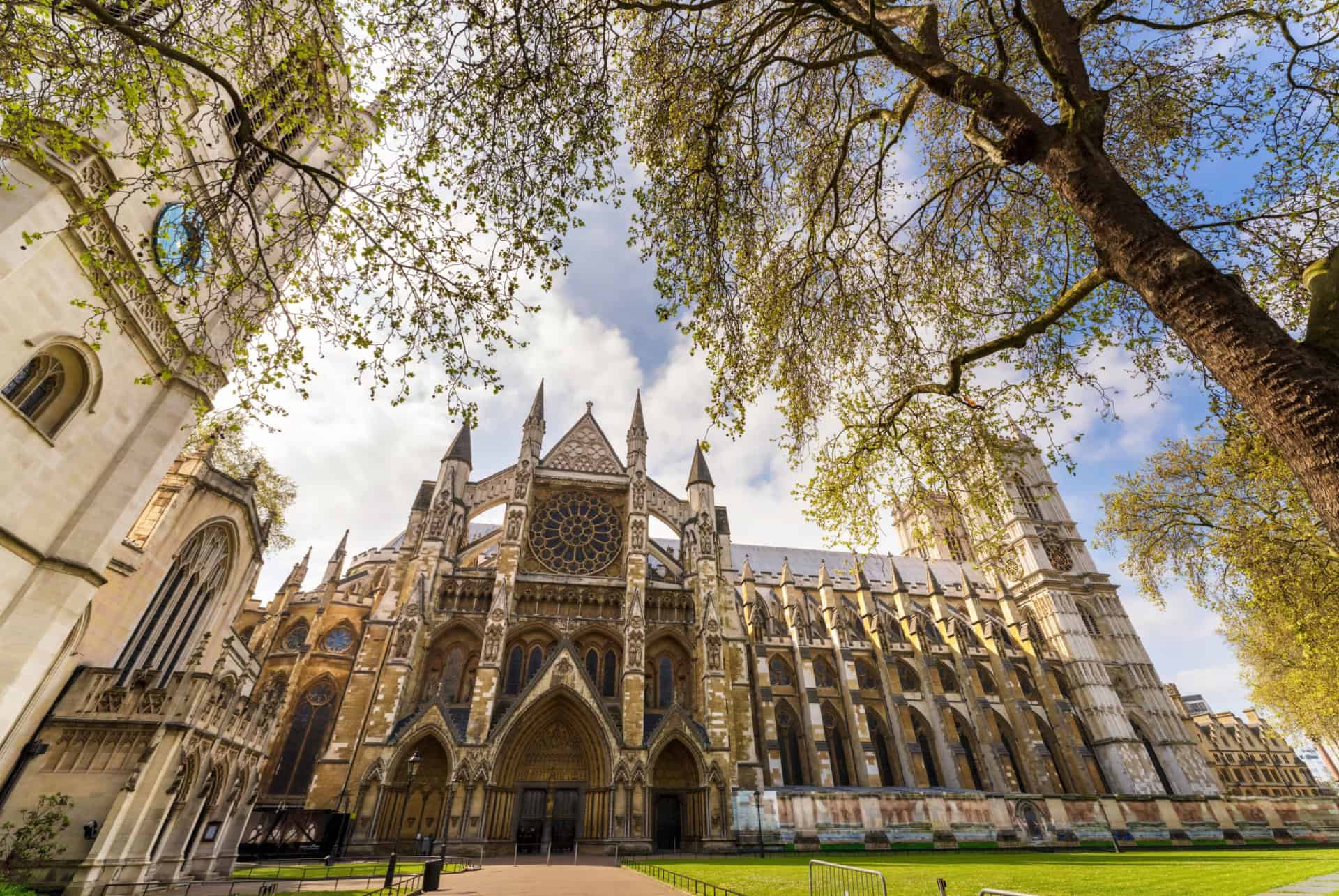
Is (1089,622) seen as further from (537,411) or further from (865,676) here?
(537,411)

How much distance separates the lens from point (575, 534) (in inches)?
1038

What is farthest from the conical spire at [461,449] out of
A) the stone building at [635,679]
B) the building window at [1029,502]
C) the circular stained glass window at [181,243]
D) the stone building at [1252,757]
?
the stone building at [1252,757]

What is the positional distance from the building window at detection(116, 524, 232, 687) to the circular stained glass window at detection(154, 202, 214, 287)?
24.4 feet

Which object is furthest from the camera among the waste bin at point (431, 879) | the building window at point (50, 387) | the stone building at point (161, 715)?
the waste bin at point (431, 879)

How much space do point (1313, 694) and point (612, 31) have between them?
107 feet

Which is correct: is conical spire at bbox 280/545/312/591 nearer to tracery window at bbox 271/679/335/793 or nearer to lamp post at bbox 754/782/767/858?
tracery window at bbox 271/679/335/793

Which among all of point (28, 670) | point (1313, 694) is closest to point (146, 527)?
point (28, 670)

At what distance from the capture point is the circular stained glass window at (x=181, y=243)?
612cm

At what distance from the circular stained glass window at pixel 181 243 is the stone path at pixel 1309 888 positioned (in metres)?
16.4

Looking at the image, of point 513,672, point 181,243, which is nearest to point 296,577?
point 513,672

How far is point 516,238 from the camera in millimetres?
6871

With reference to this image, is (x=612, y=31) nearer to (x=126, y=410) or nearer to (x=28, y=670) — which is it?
(x=126, y=410)

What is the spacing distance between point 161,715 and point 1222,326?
16.9 m

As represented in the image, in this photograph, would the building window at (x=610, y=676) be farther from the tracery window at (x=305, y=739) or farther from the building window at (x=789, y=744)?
the building window at (x=789, y=744)
